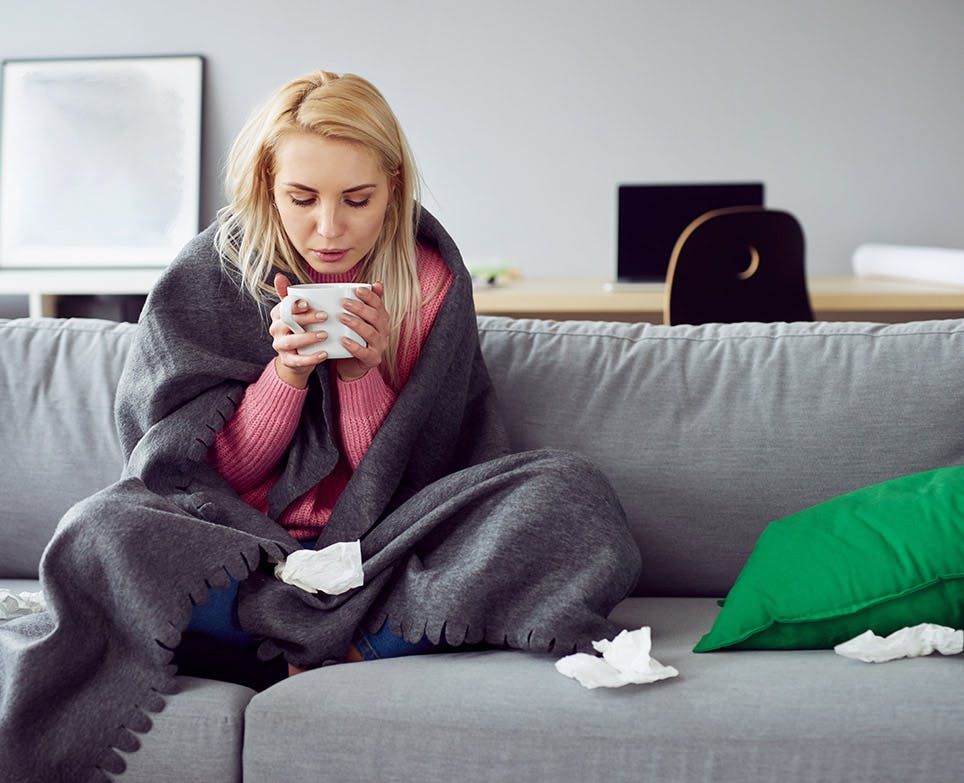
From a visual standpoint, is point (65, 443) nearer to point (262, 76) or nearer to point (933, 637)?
point (933, 637)

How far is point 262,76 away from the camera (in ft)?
13.3

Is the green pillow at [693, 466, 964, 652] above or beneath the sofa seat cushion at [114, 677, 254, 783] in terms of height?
above

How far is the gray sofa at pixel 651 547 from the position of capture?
116cm

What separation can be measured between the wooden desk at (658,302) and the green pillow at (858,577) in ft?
5.21

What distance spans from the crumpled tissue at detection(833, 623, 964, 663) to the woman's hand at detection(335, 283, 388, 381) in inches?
24.9

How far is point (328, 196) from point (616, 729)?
72 cm

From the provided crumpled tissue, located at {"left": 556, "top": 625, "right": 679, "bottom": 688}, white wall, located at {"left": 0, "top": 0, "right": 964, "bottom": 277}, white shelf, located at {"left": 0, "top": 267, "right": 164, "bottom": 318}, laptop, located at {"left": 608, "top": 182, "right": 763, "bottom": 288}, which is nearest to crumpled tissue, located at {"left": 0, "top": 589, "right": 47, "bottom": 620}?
crumpled tissue, located at {"left": 556, "top": 625, "right": 679, "bottom": 688}

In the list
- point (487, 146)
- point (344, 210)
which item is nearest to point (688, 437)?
point (344, 210)

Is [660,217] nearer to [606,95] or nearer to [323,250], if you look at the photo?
[606,95]

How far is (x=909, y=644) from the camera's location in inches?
49.9

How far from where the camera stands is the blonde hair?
1.52 m

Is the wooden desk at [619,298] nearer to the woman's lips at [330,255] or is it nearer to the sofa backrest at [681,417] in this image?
the sofa backrest at [681,417]

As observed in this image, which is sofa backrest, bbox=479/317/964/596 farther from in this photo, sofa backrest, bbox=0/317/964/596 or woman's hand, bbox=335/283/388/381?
woman's hand, bbox=335/283/388/381

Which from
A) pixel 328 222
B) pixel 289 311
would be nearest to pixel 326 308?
pixel 289 311
